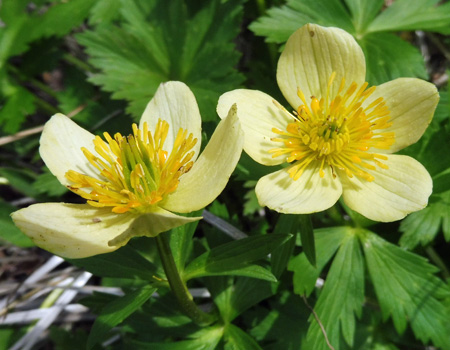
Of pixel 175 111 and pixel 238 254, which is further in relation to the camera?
pixel 175 111

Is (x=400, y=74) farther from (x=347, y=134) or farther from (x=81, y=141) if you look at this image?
(x=81, y=141)

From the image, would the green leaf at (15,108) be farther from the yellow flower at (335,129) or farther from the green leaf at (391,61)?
the green leaf at (391,61)

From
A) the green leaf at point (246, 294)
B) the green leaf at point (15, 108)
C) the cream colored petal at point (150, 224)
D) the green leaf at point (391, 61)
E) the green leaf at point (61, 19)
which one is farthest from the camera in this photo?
the green leaf at point (61, 19)

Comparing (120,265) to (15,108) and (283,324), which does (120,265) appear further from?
(15,108)

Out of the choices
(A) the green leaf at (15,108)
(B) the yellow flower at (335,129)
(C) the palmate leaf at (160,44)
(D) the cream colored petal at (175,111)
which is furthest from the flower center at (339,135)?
(A) the green leaf at (15,108)

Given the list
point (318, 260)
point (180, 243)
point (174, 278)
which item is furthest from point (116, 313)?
point (318, 260)

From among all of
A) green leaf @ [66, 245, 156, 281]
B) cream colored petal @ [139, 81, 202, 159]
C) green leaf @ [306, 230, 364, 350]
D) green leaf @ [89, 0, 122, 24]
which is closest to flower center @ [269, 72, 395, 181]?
cream colored petal @ [139, 81, 202, 159]

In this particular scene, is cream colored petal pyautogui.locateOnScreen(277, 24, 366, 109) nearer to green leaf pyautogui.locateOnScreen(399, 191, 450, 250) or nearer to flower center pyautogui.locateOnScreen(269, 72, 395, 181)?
flower center pyautogui.locateOnScreen(269, 72, 395, 181)
